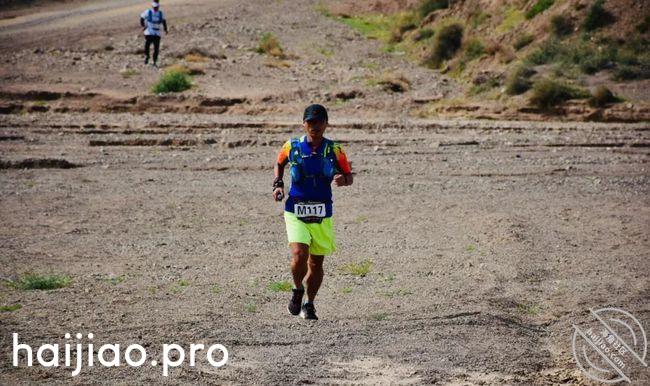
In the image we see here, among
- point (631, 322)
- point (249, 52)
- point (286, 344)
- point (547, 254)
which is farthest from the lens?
point (249, 52)

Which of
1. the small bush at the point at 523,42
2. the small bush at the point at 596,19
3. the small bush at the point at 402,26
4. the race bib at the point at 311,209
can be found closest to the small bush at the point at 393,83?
the small bush at the point at 523,42

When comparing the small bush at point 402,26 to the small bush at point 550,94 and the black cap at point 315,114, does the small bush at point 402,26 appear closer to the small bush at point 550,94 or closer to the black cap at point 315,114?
the small bush at point 550,94

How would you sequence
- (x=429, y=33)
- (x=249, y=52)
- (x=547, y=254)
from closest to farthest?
(x=547, y=254) < (x=249, y=52) < (x=429, y=33)

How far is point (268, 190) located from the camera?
55.2 ft

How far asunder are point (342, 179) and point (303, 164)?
14.0 inches

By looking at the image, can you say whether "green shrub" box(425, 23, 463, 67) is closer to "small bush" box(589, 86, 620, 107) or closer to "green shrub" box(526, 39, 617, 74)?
"green shrub" box(526, 39, 617, 74)

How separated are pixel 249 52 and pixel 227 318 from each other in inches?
894

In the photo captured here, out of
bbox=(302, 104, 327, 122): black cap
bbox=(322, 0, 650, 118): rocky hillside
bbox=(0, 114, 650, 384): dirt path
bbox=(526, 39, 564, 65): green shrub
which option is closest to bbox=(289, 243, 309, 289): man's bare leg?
bbox=(0, 114, 650, 384): dirt path

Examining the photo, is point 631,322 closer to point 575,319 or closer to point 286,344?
point 575,319

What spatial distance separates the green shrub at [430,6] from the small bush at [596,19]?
8.82 metres

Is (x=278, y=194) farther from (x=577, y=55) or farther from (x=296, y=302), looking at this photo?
(x=577, y=55)

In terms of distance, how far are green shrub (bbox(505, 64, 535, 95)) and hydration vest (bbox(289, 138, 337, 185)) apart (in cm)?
1717

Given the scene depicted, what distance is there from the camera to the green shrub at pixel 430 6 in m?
36.8

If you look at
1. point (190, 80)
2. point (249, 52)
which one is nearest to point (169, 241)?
point (190, 80)
